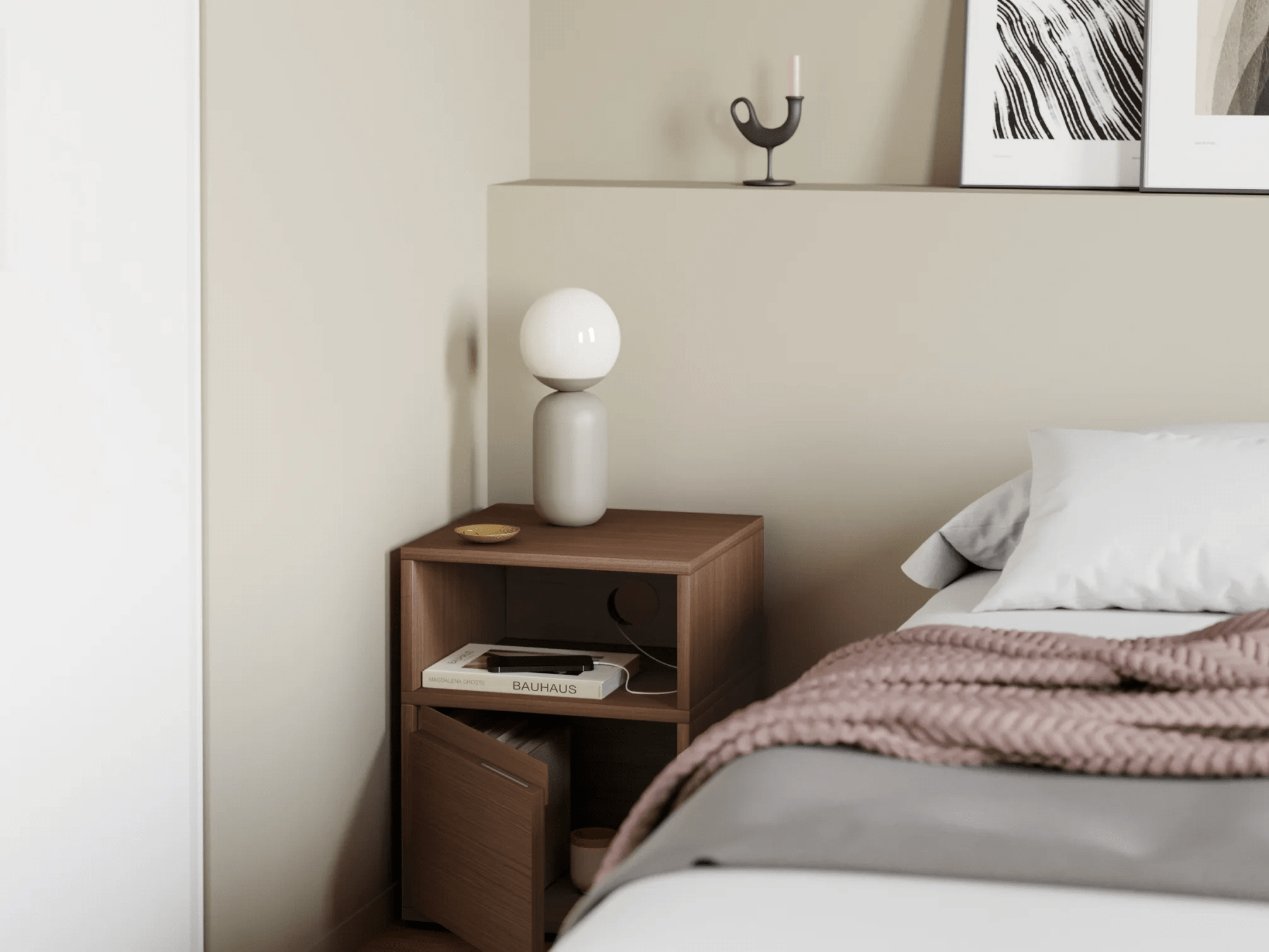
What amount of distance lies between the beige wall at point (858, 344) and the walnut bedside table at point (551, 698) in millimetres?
159

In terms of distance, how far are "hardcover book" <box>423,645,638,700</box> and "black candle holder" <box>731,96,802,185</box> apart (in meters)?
1.04

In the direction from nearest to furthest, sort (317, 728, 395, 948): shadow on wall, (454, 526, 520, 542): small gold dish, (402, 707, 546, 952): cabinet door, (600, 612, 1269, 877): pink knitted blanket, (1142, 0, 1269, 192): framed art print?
(600, 612, 1269, 877): pink knitted blanket
(402, 707, 546, 952): cabinet door
(317, 728, 395, 948): shadow on wall
(454, 526, 520, 542): small gold dish
(1142, 0, 1269, 192): framed art print

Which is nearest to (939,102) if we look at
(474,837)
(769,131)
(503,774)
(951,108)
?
(951,108)

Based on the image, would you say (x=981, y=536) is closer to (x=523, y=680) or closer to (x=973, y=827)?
(x=523, y=680)

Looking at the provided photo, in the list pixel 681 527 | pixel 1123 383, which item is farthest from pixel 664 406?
pixel 1123 383

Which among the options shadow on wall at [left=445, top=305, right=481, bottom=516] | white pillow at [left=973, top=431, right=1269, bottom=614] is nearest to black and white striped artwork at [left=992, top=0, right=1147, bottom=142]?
white pillow at [left=973, top=431, right=1269, bottom=614]

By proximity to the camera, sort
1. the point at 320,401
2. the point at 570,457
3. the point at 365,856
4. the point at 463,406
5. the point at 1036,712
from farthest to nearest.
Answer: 1. the point at 463,406
2. the point at 570,457
3. the point at 365,856
4. the point at 320,401
5. the point at 1036,712

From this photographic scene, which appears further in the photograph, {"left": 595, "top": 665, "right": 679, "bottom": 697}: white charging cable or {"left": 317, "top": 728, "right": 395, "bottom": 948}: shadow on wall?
{"left": 595, "top": 665, "right": 679, "bottom": 697}: white charging cable

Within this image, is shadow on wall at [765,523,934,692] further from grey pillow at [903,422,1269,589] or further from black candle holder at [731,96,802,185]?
black candle holder at [731,96,802,185]

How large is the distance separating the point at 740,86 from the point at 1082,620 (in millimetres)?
1421

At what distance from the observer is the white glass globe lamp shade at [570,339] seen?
2359 mm

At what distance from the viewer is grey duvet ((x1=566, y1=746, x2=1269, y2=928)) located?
1.08 metres

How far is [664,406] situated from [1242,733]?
1584 millimetres

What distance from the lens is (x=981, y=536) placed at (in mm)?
2268
